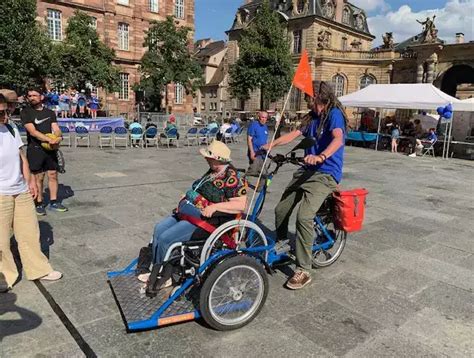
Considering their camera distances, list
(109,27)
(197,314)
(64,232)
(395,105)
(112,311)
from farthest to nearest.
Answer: (109,27), (395,105), (64,232), (112,311), (197,314)

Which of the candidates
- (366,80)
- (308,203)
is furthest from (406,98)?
(366,80)

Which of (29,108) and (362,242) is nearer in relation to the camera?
(362,242)

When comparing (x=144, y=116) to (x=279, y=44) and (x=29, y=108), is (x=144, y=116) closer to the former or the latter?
(x=279, y=44)

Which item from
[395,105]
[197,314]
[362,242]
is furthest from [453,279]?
[395,105]

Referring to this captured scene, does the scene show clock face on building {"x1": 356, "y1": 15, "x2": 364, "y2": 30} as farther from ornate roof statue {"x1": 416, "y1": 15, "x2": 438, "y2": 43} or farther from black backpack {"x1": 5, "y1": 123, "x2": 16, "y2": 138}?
black backpack {"x1": 5, "y1": 123, "x2": 16, "y2": 138}

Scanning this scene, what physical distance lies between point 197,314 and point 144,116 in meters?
24.3

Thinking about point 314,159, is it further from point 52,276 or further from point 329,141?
point 52,276

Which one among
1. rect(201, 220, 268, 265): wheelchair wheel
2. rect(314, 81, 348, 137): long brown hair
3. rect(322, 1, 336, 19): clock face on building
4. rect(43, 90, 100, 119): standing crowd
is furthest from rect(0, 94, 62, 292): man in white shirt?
rect(322, 1, 336, 19): clock face on building

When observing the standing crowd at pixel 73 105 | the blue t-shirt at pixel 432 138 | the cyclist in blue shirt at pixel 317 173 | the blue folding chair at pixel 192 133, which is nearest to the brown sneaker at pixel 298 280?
the cyclist in blue shirt at pixel 317 173

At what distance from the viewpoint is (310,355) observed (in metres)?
2.92

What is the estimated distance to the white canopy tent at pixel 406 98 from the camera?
53.7 feet

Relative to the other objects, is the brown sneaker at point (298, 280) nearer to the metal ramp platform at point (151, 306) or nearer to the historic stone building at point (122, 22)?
the metal ramp platform at point (151, 306)

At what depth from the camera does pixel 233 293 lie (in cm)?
321

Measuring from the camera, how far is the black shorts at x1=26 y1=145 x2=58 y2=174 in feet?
19.2
